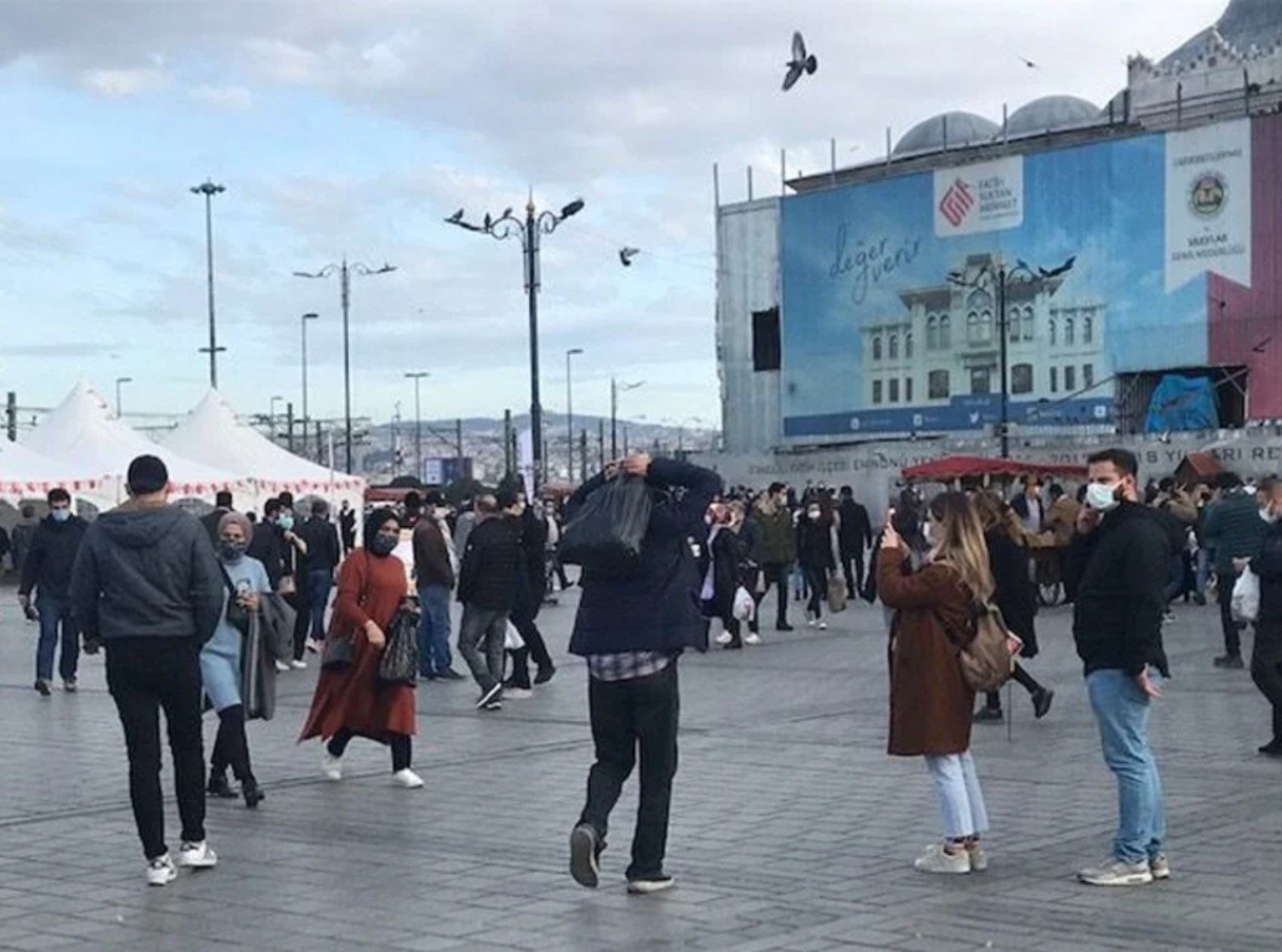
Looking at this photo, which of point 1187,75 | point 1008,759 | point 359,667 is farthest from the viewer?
point 1187,75

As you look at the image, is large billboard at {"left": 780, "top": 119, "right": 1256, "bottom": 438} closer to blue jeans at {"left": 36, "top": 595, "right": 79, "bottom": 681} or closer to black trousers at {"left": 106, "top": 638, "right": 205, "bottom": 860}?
blue jeans at {"left": 36, "top": 595, "right": 79, "bottom": 681}

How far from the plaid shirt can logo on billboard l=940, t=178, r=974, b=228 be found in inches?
2176

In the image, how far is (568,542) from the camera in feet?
27.7

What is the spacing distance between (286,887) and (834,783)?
12.3ft

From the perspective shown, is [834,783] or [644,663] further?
[834,783]

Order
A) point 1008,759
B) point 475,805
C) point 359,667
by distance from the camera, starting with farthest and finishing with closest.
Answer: point 1008,759 < point 359,667 < point 475,805

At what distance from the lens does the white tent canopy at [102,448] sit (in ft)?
136

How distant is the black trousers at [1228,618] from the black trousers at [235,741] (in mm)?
9840

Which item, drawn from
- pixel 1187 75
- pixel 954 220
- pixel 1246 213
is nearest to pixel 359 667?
pixel 1246 213

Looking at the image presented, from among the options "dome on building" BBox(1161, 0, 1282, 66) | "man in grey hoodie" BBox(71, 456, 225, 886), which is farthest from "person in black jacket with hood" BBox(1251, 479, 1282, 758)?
"dome on building" BBox(1161, 0, 1282, 66)

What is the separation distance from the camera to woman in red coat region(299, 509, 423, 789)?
11734 mm

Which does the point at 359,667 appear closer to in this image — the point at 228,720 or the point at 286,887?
the point at 228,720

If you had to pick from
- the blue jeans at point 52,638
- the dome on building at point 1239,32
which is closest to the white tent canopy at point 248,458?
the blue jeans at point 52,638

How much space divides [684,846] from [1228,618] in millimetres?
10392
